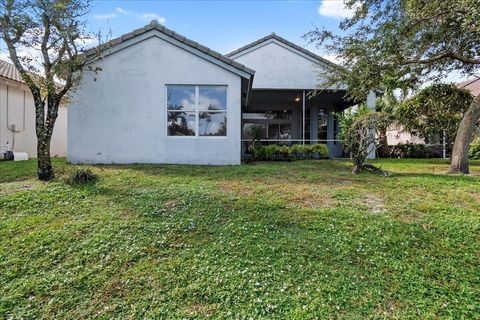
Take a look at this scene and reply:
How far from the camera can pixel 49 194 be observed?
243 inches

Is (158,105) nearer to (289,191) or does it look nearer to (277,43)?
(289,191)

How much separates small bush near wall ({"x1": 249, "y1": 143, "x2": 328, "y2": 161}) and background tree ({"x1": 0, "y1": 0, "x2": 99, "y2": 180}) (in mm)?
8411

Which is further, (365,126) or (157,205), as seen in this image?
(365,126)

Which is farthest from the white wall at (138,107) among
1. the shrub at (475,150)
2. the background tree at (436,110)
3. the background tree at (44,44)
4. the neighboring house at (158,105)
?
the shrub at (475,150)

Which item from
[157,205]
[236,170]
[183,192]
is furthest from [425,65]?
[157,205]

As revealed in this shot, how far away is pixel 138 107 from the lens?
10266 millimetres

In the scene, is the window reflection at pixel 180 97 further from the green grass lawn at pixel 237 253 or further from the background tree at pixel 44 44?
the green grass lawn at pixel 237 253

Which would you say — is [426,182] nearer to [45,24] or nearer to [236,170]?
[236,170]

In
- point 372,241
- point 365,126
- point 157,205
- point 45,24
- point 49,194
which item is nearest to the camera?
point 372,241

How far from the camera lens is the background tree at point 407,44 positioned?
7703 mm

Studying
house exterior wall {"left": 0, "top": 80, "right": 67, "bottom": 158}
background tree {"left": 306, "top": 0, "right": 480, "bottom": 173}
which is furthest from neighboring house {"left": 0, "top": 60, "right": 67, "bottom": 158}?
background tree {"left": 306, "top": 0, "right": 480, "bottom": 173}

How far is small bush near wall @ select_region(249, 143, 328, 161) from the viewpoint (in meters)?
14.0

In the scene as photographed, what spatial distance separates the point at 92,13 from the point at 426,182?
9.89 m

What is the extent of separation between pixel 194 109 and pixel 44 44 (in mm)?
4640
